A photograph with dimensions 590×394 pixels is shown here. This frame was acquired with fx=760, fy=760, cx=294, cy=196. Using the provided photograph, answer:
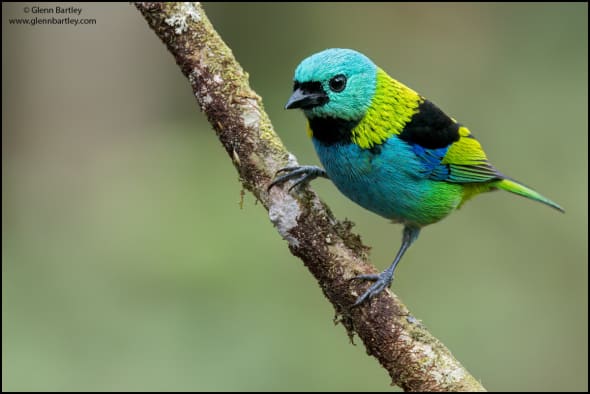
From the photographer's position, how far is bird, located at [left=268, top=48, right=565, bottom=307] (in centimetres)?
363

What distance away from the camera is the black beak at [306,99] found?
11.7ft

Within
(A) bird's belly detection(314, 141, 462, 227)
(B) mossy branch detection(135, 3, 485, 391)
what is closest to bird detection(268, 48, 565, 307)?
(A) bird's belly detection(314, 141, 462, 227)

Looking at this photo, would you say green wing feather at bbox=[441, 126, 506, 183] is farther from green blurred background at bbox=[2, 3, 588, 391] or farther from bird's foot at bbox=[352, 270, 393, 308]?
green blurred background at bbox=[2, 3, 588, 391]

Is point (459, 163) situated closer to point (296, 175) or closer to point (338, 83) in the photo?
point (338, 83)

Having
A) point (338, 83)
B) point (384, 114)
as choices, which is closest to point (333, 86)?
point (338, 83)

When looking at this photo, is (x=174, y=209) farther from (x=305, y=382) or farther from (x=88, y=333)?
(x=305, y=382)

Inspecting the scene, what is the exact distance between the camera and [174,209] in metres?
7.66

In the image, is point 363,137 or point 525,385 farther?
point 525,385

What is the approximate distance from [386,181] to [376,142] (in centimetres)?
22

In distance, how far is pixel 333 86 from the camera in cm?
367

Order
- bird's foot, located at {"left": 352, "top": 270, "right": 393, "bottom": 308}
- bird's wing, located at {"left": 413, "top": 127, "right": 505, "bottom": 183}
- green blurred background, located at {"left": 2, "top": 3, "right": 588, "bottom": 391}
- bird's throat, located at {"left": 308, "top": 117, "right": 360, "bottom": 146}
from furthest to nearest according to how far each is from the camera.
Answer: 1. green blurred background, located at {"left": 2, "top": 3, "right": 588, "bottom": 391}
2. bird's wing, located at {"left": 413, "top": 127, "right": 505, "bottom": 183}
3. bird's throat, located at {"left": 308, "top": 117, "right": 360, "bottom": 146}
4. bird's foot, located at {"left": 352, "top": 270, "right": 393, "bottom": 308}

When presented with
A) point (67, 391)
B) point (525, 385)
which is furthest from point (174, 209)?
point (525, 385)

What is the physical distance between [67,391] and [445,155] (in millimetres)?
3344

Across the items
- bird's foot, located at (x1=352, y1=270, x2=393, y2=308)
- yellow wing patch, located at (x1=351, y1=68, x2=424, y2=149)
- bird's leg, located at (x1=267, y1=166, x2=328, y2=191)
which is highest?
yellow wing patch, located at (x1=351, y1=68, x2=424, y2=149)
